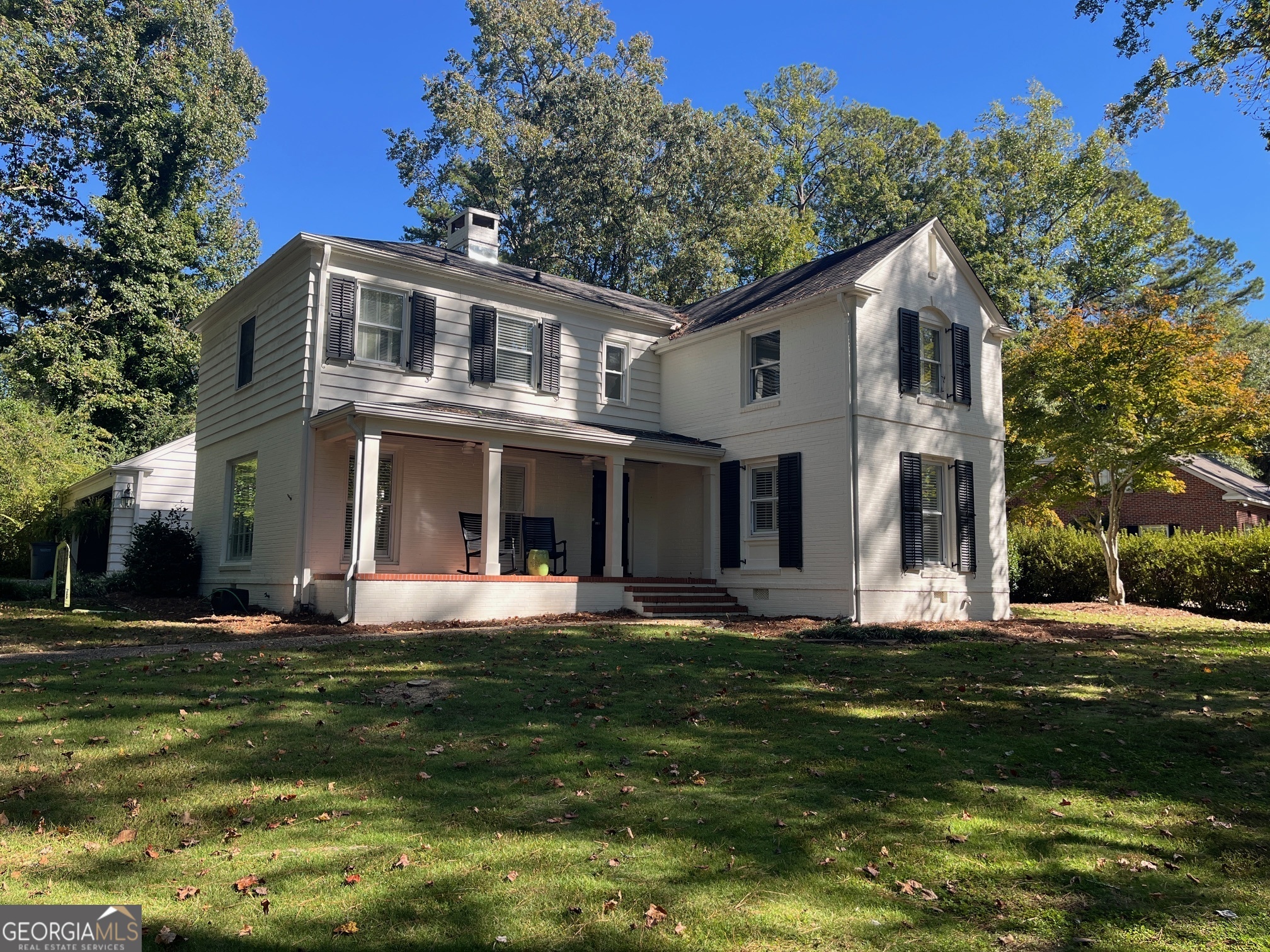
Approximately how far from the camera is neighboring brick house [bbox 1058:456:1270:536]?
27125 millimetres

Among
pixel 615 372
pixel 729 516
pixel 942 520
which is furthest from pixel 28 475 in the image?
pixel 942 520

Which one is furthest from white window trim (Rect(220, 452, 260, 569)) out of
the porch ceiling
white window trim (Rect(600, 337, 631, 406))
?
white window trim (Rect(600, 337, 631, 406))

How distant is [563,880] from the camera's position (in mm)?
3795

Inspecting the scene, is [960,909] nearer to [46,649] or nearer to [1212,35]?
[46,649]

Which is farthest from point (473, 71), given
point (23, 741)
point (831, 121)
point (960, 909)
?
point (960, 909)

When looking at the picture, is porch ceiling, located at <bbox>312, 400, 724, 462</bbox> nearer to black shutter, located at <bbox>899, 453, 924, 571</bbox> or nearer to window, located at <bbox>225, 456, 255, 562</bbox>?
window, located at <bbox>225, 456, 255, 562</bbox>

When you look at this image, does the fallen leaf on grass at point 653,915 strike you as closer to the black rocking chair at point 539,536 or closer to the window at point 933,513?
the black rocking chair at point 539,536

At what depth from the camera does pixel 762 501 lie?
16.2m

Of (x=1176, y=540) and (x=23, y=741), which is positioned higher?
(x=1176, y=540)

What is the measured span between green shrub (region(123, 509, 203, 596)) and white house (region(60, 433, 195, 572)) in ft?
6.14

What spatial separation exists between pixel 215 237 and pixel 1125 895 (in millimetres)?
33316

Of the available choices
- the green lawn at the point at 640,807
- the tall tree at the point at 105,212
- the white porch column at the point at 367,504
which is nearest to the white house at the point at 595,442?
the white porch column at the point at 367,504

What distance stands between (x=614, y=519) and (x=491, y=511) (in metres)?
2.42

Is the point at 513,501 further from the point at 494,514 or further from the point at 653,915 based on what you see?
the point at 653,915
